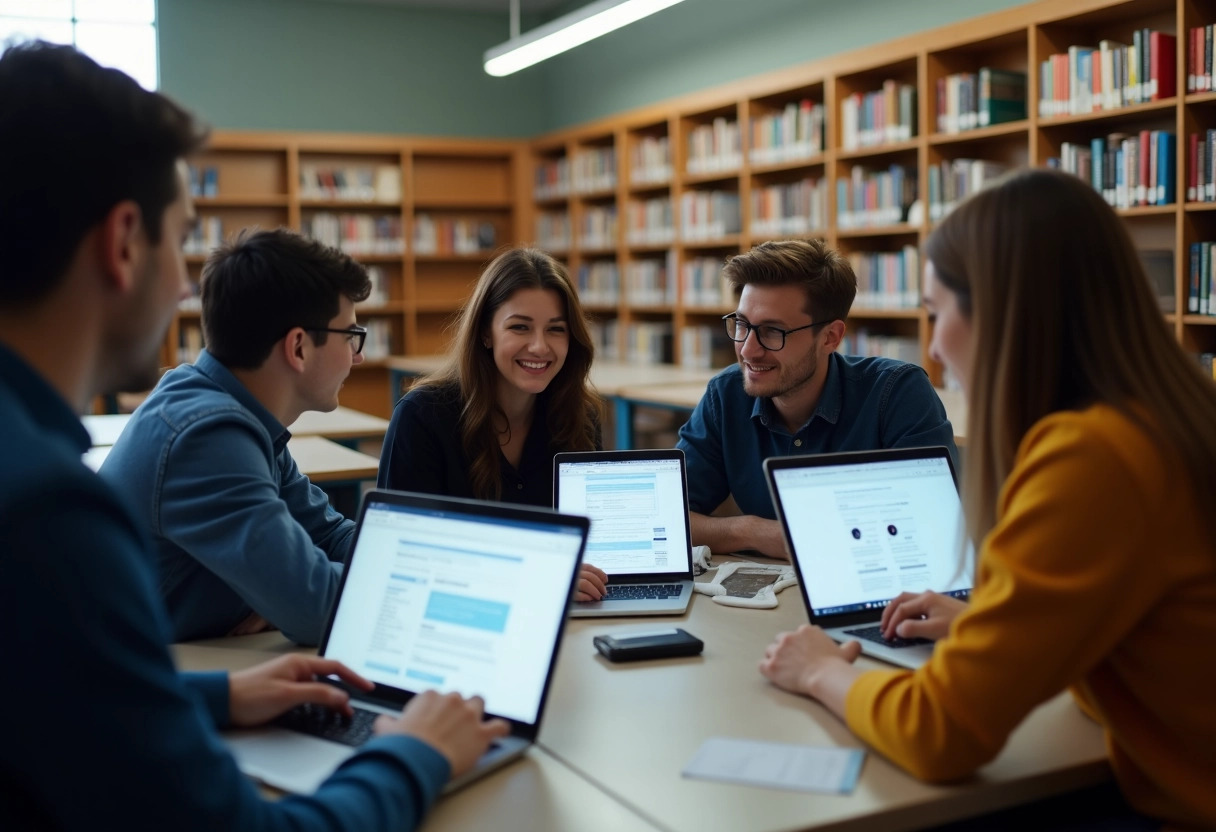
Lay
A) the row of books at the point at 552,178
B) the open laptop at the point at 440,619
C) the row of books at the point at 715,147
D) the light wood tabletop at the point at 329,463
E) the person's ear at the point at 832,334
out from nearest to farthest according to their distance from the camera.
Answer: the open laptop at the point at 440,619 < the person's ear at the point at 832,334 < the light wood tabletop at the point at 329,463 < the row of books at the point at 715,147 < the row of books at the point at 552,178

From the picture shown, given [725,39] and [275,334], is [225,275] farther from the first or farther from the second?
[725,39]

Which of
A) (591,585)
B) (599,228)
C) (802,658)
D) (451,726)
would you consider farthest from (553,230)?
(451,726)

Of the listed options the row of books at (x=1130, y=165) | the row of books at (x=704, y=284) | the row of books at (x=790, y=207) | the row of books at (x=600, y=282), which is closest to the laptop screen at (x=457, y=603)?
the row of books at (x=1130, y=165)

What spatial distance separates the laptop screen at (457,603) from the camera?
4.06ft

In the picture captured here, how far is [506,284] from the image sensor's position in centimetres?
246

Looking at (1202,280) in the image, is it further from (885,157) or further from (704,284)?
(704,284)

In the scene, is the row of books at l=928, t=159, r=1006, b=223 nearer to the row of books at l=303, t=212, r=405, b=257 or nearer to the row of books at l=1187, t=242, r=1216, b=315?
the row of books at l=1187, t=242, r=1216, b=315

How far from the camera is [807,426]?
2.42m

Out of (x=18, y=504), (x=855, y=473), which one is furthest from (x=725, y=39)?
(x=18, y=504)

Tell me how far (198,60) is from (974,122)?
5.31m

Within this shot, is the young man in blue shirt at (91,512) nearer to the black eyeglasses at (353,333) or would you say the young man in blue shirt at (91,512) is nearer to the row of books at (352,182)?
the black eyeglasses at (353,333)

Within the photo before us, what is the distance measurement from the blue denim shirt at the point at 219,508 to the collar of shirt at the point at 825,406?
1140 mm

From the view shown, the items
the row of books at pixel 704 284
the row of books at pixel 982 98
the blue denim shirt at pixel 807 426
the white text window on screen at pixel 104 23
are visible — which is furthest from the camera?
the white text window on screen at pixel 104 23

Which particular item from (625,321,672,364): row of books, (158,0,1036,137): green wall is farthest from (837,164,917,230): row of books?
(625,321,672,364): row of books
